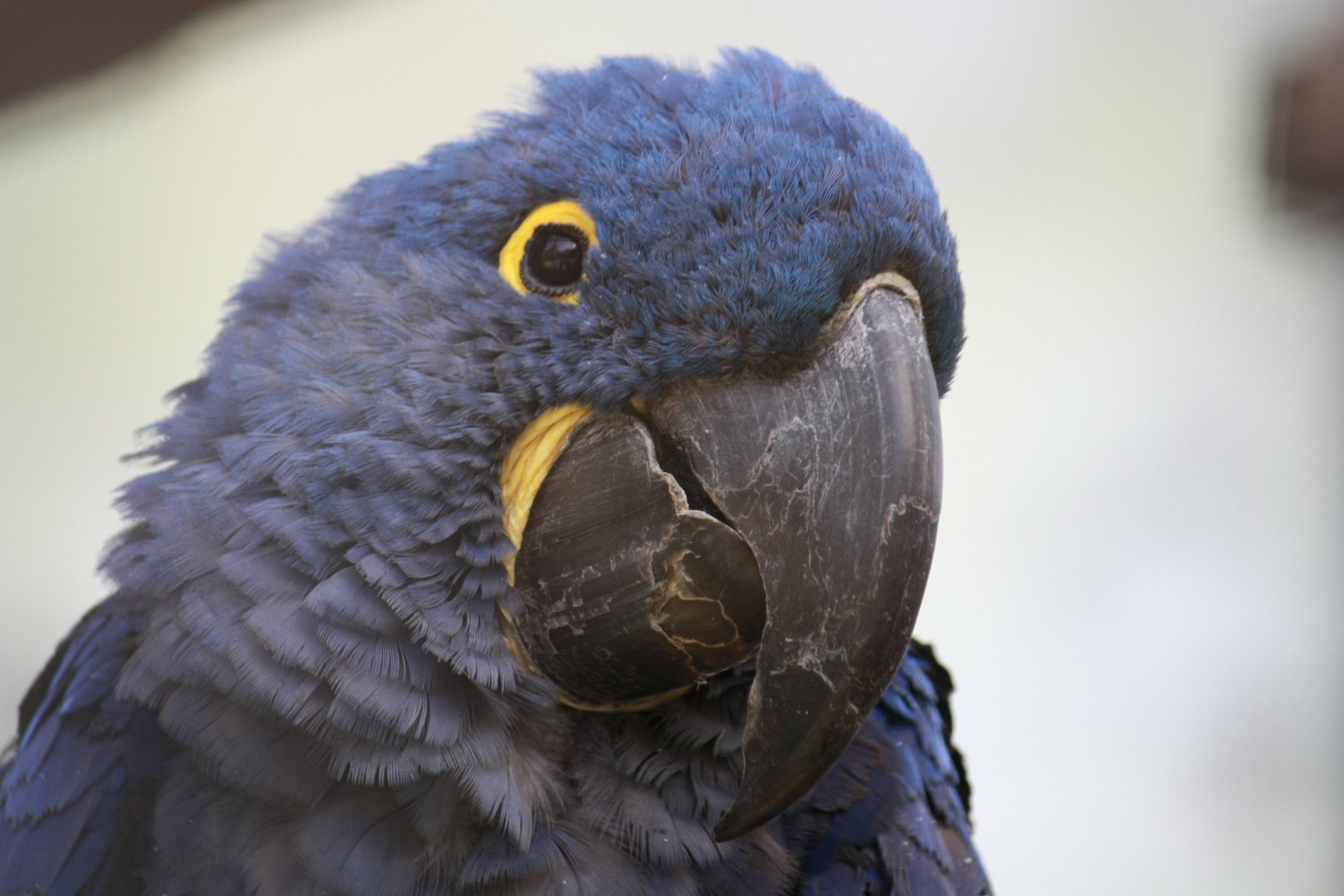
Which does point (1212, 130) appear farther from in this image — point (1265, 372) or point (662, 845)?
point (662, 845)

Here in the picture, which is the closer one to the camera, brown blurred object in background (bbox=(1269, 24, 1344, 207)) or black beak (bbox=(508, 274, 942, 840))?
black beak (bbox=(508, 274, 942, 840))

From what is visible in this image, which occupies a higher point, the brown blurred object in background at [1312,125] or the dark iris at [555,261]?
the dark iris at [555,261]

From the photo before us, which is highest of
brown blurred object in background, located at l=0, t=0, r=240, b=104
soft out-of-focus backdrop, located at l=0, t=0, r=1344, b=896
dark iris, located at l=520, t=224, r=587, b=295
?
brown blurred object in background, located at l=0, t=0, r=240, b=104

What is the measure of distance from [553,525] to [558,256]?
274 millimetres

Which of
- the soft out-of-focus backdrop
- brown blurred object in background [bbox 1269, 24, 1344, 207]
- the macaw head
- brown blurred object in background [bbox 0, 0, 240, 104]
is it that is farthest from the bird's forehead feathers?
the soft out-of-focus backdrop

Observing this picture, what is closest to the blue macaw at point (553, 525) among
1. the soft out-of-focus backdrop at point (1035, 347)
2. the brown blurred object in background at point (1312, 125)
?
the brown blurred object in background at point (1312, 125)

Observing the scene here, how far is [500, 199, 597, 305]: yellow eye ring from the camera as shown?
108 cm

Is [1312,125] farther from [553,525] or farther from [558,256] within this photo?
[553,525]

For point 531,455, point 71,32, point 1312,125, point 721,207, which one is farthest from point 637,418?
point 1312,125

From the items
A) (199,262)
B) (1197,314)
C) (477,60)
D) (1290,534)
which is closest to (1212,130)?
(1197,314)

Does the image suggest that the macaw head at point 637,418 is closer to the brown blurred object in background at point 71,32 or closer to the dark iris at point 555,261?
the dark iris at point 555,261

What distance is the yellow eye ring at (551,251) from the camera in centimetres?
108

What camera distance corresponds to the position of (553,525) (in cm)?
105

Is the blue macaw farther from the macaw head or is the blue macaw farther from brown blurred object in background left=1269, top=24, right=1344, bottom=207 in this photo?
brown blurred object in background left=1269, top=24, right=1344, bottom=207
